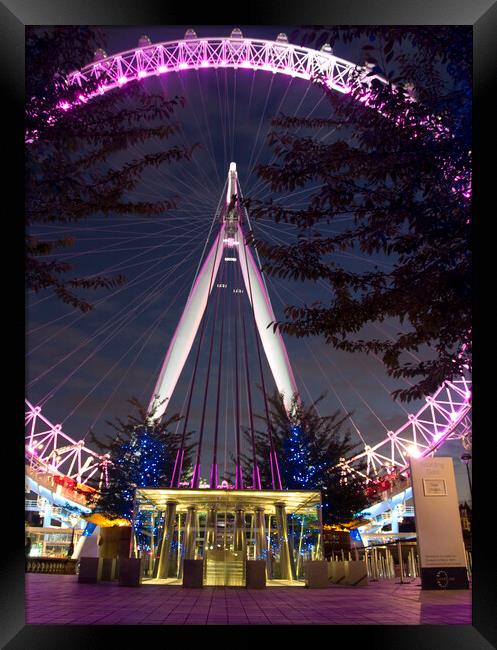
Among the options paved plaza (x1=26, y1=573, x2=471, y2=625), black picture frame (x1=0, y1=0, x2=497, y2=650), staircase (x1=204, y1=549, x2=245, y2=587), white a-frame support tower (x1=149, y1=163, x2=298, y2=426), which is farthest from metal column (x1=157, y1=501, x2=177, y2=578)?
black picture frame (x1=0, y1=0, x2=497, y2=650)

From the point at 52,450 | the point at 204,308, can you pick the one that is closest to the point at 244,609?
the point at 204,308

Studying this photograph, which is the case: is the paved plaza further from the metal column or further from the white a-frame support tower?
the white a-frame support tower

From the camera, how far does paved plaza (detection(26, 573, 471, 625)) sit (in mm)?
7129

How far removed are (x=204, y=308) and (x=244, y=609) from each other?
16.1 m

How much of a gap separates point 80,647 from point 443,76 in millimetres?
7216

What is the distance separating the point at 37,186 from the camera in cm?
782

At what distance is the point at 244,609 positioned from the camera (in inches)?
332
